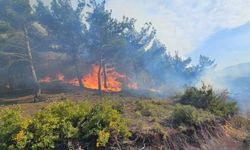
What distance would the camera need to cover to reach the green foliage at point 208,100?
25.1 metres

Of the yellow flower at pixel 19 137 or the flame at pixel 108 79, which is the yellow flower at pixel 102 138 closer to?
the yellow flower at pixel 19 137

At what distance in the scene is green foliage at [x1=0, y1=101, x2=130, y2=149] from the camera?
1245 cm

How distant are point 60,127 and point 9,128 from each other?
6.32ft

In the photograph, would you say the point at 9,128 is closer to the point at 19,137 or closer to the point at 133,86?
the point at 19,137

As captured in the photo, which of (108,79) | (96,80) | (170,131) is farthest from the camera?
(108,79)

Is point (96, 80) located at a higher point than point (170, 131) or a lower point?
higher

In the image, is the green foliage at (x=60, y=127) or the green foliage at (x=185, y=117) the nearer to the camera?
the green foliage at (x=60, y=127)

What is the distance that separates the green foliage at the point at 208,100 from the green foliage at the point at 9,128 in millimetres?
15478

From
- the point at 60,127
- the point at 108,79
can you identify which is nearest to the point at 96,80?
Result: the point at 108,79

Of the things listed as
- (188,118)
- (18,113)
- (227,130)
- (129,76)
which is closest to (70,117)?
(18,113)

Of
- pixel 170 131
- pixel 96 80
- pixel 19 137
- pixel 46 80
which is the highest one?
pixel 96 80

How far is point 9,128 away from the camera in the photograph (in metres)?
12.6

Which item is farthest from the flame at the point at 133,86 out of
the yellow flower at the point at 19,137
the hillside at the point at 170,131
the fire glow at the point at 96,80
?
the yellow flower at the point at 19,137

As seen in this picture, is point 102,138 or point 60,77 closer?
point 102,138
